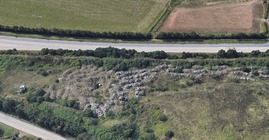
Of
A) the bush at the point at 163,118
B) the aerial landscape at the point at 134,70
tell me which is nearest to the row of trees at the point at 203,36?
the aerial landscape at the point at 134,70

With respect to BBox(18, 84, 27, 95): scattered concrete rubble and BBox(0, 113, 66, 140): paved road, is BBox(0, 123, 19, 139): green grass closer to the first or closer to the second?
BBox(0, 113, 66, 140): paved road

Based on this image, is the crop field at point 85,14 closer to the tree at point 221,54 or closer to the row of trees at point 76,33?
the row of trees at point 76,33

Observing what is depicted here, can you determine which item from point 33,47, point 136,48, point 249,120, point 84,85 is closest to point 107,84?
point 84,85

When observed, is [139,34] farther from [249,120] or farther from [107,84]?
[249,120]

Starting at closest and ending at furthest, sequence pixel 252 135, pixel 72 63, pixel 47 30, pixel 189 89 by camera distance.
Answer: pixel 252 135 → pixel 189 89 → pixel 72 63 → pixel 47 30

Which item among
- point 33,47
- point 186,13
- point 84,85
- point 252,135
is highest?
point 186,13

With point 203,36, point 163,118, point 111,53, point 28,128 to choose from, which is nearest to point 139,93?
point 163,118

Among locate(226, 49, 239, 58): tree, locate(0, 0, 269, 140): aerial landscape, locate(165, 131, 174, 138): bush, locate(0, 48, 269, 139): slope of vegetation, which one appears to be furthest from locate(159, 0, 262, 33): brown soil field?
locate(165, 131, 174, 138): bush
